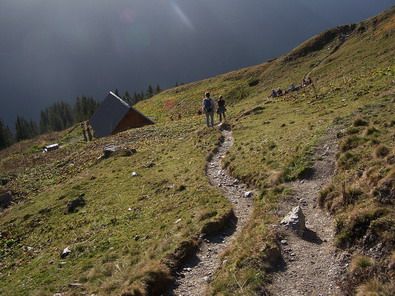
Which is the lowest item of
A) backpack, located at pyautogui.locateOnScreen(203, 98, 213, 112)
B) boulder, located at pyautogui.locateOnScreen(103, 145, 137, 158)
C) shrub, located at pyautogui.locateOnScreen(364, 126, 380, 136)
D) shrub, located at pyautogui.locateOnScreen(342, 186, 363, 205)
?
shrub, located at pyautogui.locateOnScreen(342, 186, 363, 205)

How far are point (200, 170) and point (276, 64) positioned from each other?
7043cm

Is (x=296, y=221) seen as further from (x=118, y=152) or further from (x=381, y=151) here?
(x=118, y=152)

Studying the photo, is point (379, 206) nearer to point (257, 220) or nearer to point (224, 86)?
point (257, 220)

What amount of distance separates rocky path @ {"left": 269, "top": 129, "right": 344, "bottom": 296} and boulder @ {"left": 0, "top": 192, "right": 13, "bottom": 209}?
81.4ft

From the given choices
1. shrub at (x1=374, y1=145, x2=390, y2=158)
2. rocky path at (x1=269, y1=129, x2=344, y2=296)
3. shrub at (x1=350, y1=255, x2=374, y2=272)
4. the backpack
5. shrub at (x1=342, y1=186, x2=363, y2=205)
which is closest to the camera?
shrub at (x1=350, y1=255, x2=374, y2=272)

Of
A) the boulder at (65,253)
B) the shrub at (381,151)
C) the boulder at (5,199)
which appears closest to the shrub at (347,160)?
the shrub at (381,151)

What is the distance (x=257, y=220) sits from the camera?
16047 millimetres

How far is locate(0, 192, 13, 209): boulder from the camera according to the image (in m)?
34.4

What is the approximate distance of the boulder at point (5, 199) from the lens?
34.4m

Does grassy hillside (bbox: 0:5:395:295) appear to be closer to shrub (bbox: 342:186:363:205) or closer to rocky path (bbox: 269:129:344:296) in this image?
shrub (bbox: 342:186:363:205)

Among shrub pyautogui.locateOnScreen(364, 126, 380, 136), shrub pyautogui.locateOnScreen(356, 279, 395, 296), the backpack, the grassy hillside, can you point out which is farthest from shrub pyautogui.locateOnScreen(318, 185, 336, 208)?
the backpack

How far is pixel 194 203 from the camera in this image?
2077 centimetres

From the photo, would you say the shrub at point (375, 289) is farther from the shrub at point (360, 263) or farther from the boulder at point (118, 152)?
the boulder at point (118, 152)

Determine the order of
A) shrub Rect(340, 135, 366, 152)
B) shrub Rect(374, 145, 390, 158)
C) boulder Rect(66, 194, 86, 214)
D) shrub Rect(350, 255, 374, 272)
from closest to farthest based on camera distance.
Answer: shrub Rect(350, 255, 374, 272), shrub Rect(374, 145, 390, 158), shrub Rect(340, 135, 366, 152), boulder Rect(66, 194, 86, 214)
